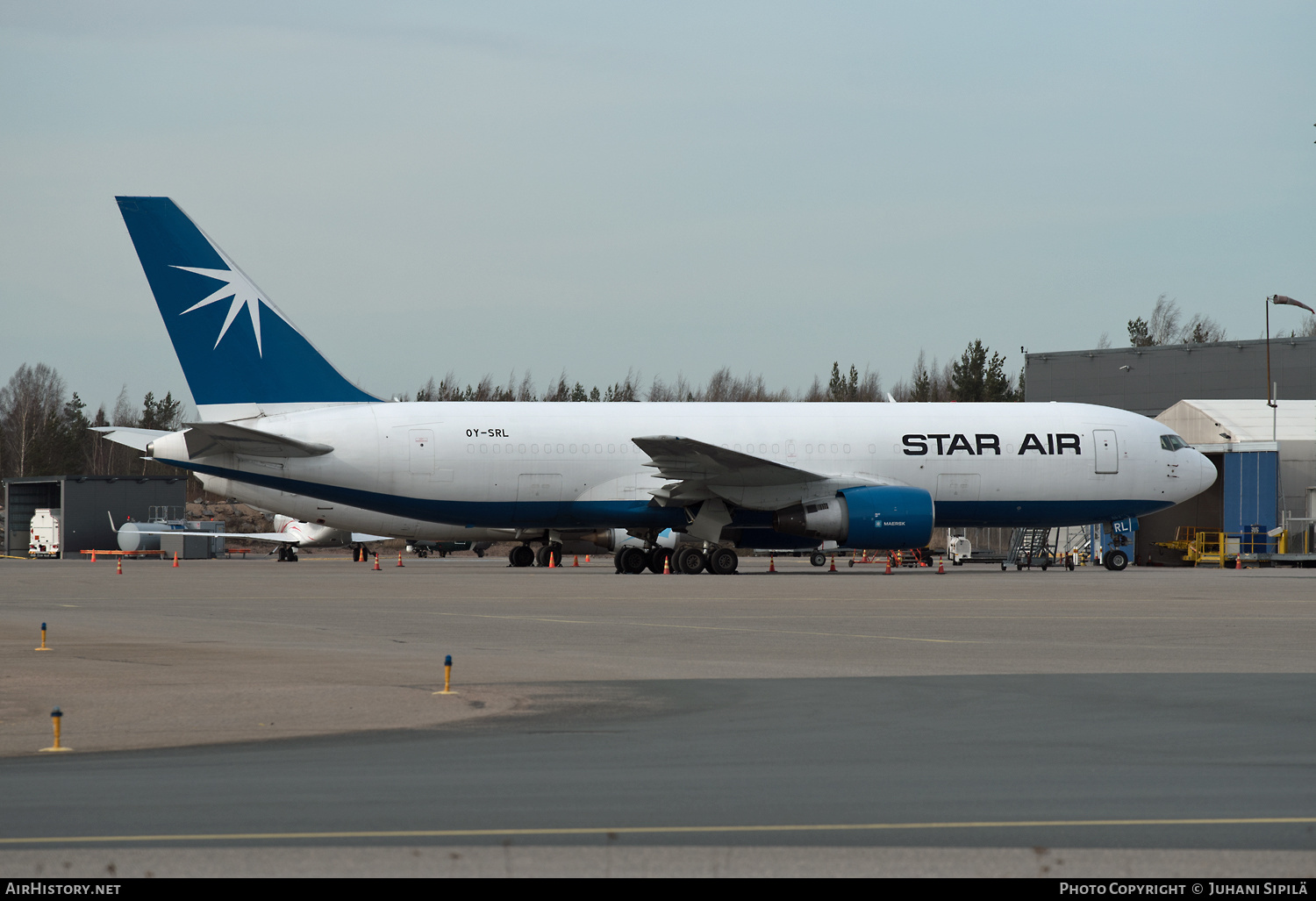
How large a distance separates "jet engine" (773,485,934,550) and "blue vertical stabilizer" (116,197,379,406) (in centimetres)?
1320

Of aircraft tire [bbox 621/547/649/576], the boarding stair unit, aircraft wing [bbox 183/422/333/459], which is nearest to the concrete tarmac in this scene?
aircraft wing [bbox 183/422/333/459]

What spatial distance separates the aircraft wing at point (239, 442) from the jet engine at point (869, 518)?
1231cm

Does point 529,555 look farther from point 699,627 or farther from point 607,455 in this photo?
point 699,627

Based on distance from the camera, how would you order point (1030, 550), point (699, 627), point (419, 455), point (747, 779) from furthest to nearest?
point (1030, 550) → point (419, 455) → point (699, 627) → point (747, 779)

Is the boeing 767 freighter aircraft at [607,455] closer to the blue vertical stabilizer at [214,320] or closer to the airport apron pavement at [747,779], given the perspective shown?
the blue vertical stabilizer at [214,320]

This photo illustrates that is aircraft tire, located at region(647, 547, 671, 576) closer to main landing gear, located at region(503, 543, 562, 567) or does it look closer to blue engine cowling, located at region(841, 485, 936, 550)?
blue engine cowling, located at region(841, 485, 936, 550)

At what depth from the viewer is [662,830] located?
6.26m

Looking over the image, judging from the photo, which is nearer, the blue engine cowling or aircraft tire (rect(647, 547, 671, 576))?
the blue engine cowling

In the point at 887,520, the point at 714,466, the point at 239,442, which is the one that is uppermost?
the point at 239,442

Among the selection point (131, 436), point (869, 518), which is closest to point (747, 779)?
point (869, 518)

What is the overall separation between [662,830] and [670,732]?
124 inches

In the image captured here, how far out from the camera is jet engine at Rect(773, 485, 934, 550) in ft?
110

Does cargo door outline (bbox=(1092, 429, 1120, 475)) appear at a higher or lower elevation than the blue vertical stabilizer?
lower

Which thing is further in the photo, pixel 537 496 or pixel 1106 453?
pixel 1106 453
